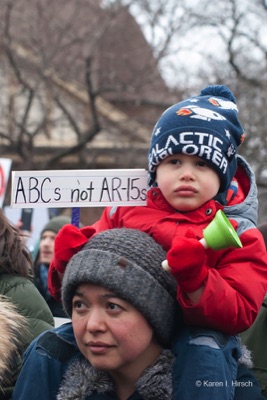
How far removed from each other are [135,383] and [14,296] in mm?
1016

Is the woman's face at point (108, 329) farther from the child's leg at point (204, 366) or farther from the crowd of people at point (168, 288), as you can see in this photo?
the child's leg at point (204, 366)

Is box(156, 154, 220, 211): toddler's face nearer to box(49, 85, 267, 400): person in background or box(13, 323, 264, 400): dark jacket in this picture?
box(49, 85, 267, 400): person in background

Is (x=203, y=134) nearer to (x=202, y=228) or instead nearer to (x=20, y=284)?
(x=202, y=228)

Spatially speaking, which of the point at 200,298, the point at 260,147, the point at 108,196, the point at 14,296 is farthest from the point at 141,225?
the point at 260,147

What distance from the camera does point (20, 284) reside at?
3432 millimetres

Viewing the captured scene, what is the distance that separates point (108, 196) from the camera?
9.30 ft

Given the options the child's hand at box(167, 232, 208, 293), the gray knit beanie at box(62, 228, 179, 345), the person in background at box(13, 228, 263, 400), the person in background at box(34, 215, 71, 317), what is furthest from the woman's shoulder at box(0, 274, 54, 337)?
the person in background at box(34, 215, 71, 317)

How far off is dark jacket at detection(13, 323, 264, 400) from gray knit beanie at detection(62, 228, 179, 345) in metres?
0.14

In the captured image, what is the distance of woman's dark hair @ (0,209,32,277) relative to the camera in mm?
3477

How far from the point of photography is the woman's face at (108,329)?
7.88 ft

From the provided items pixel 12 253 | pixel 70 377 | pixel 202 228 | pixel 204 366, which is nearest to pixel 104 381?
pixel 70 377

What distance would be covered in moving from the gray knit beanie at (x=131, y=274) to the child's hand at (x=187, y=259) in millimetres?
171

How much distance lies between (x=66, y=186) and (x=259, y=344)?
3.15 feet

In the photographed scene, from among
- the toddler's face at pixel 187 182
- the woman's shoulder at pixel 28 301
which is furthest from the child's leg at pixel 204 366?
the woman's shoulder at pixel 28 301
